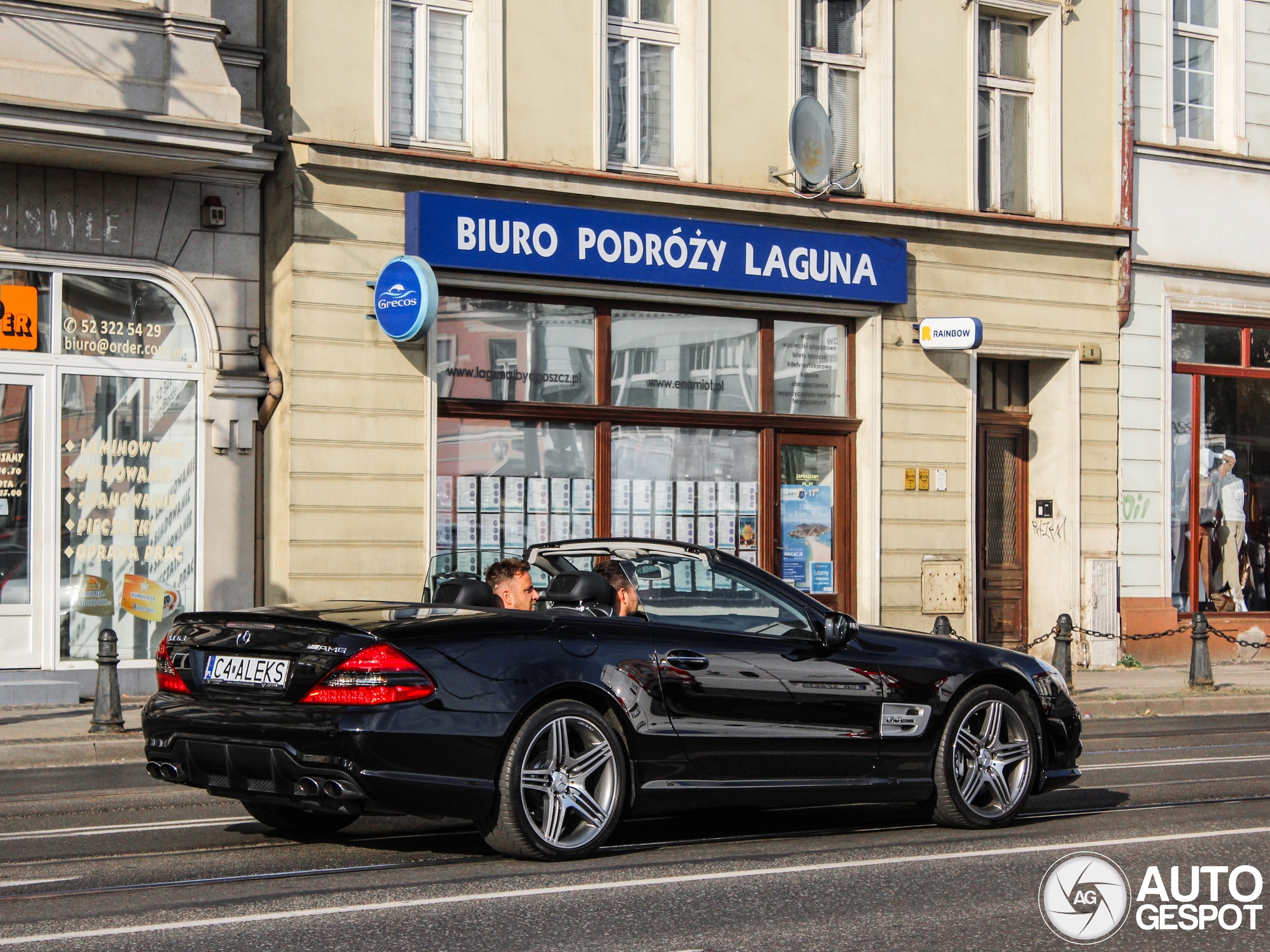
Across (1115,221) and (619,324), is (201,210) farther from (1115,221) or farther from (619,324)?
(1115,221)

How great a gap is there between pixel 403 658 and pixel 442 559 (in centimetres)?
968

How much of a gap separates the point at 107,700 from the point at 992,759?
23.0 feet

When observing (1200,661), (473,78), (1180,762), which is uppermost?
(473,78)

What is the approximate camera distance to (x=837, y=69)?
738 inches

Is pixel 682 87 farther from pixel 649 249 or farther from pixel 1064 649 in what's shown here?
pixel 1064 649

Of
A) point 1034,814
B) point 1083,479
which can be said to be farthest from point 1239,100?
point 1034,814

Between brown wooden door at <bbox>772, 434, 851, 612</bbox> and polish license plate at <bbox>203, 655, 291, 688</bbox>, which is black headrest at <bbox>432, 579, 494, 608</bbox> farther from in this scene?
brown wooden door at <bbox>772, 434, 851, 612</bbox>

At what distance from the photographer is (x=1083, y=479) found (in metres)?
Answer: 19.9

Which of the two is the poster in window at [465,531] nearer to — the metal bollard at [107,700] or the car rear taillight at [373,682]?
the metal bollard at [107,700]

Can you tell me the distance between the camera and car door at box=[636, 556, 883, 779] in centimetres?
732

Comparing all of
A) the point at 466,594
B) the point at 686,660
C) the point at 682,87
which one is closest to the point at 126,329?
the point at 682,87

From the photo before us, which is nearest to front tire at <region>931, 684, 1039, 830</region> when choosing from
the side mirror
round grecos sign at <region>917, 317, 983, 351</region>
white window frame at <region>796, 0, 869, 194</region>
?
the side mirror

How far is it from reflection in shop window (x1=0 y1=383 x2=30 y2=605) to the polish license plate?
27.9ft

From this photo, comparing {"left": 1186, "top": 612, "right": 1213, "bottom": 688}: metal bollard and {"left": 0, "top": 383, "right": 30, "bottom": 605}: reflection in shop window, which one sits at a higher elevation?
{"left": 0, "top": 383, "right": 30, "bottom": 605}: reflection in shop window
